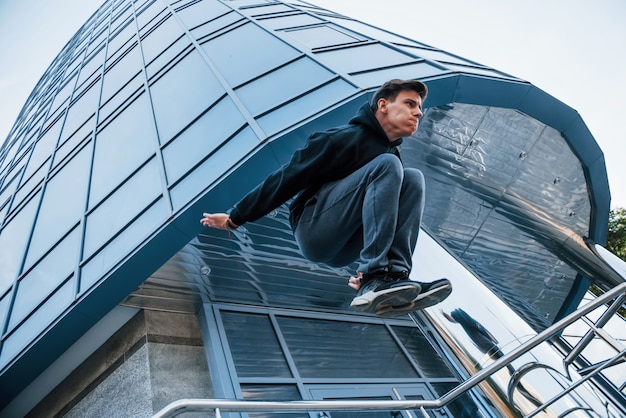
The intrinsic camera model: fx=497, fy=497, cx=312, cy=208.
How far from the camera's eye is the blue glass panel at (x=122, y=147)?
664 centimetres

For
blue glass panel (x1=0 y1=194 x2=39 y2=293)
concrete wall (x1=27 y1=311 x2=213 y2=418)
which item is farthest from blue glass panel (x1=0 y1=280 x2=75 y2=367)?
blue glass panel (x1=0 y1=194 x2=39 y2=293)

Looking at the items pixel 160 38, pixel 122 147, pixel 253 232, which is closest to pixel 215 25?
pixel 160 38

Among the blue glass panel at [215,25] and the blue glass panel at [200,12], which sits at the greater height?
the blue glass panel at [200,12]

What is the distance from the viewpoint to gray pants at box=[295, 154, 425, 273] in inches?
117

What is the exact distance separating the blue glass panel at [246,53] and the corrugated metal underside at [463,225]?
209cm

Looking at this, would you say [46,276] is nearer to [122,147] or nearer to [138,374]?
[138,374]

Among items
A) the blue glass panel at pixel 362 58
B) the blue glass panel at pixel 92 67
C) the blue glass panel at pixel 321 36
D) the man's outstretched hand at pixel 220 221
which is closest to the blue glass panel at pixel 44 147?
the blue glass panel at pixel 92 67

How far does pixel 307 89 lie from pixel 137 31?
334 inches

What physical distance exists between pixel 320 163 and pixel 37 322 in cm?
425

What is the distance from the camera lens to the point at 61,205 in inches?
289

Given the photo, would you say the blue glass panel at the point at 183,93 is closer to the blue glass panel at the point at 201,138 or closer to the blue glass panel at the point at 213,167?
the blue glass panel at the point at 201,138

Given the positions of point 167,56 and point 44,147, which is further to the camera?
point 44,147

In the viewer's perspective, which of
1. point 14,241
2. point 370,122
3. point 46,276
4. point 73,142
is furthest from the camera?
point 73,142

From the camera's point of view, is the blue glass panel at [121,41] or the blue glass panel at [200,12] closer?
the blue glass panel at [200,12]
